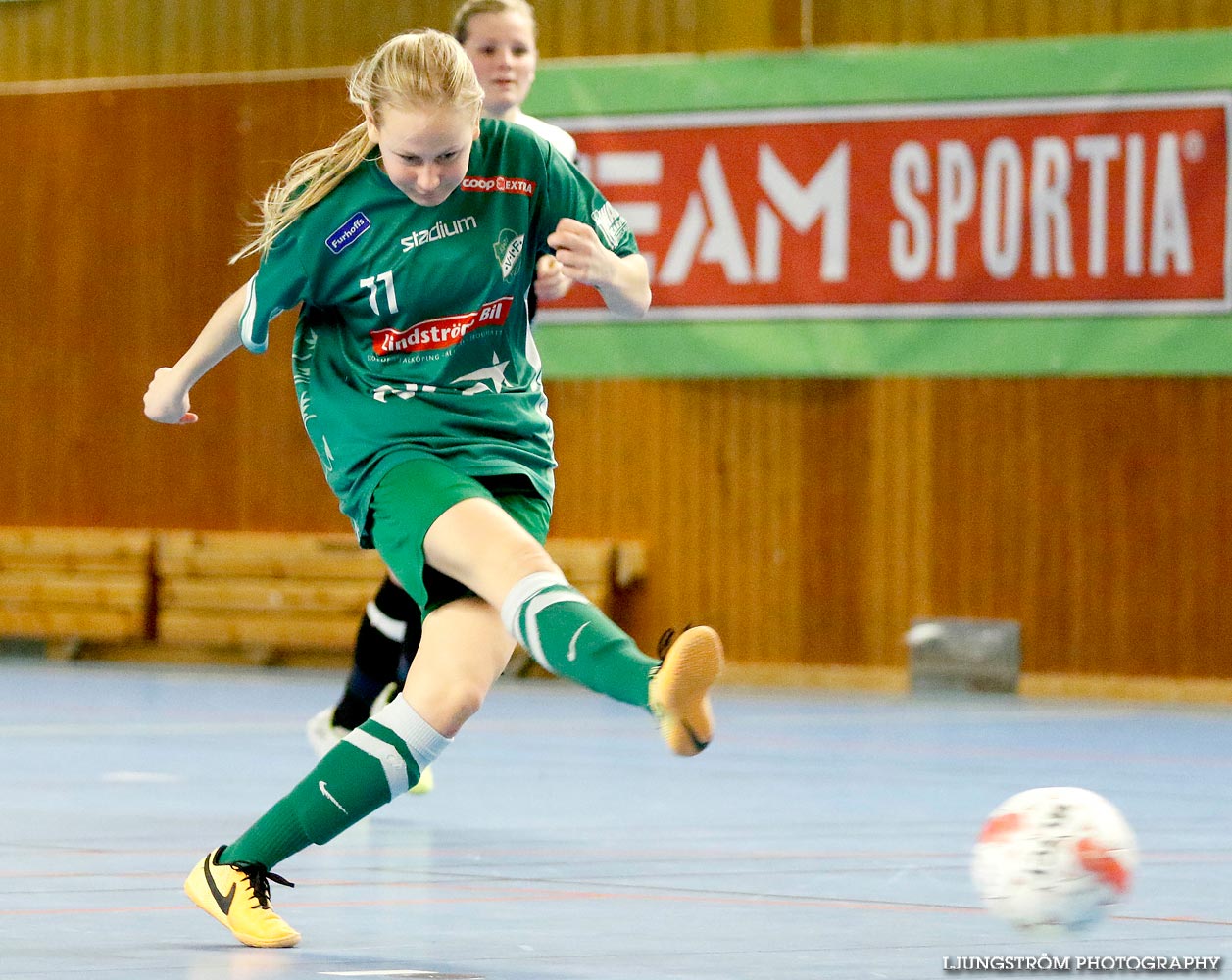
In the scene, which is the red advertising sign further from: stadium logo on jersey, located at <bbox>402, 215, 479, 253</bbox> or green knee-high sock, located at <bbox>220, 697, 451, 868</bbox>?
green knee-high sock, located at <bbox>220, 697, 451, 868</bbox>

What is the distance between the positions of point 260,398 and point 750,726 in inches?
174

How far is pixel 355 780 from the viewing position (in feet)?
13.3

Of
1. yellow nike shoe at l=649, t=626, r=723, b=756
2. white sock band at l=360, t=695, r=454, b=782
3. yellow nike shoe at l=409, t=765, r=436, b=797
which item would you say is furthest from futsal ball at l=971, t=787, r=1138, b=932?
yellow nike shoe at l=409, t=765, r=436, b=797

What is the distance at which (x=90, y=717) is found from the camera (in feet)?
30.7

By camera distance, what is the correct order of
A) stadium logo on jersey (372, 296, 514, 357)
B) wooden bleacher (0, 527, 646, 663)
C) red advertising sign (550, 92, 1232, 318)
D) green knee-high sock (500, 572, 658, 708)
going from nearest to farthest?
green knee-high sock (500, 572, 658, 708), stadium logo on jersey (372, 296, 514, 357), red advertising sign (550, 92, 1232, 318), wooden bleacher (0, 527, 646, 663)

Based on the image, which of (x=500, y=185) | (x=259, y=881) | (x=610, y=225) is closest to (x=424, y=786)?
(x=259, y=881)

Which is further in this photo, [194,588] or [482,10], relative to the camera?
[194,588]

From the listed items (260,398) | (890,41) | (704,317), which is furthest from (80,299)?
(890,41)

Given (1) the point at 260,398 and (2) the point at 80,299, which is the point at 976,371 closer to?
(1) the point at 260,398

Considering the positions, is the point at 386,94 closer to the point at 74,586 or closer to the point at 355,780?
the point at 355,780

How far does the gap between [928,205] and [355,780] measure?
737 centimetres

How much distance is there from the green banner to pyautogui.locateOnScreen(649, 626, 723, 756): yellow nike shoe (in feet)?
24.2

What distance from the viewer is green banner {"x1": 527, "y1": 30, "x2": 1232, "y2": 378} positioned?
34.2 ft

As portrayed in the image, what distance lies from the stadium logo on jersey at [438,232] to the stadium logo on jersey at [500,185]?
67mm
